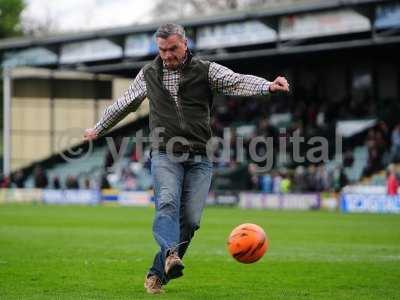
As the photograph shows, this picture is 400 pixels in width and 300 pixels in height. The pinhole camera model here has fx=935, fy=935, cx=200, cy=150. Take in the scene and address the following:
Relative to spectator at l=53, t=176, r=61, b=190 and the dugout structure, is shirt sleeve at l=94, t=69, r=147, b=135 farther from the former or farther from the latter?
the dugout structure

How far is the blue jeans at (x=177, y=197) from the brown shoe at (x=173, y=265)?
0.16 m

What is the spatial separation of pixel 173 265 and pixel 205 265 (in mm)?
4467

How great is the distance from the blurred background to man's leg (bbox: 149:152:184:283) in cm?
2504

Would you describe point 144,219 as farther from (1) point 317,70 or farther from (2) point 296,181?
(1) point 317,70

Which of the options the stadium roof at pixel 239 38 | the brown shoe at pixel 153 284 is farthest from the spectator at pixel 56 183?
the brown shoe at pixel 153 284

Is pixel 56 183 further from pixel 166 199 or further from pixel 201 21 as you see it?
pixel 166 199

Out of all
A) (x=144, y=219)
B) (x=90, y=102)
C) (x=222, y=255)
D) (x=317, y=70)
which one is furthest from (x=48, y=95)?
(x=222, y=255)

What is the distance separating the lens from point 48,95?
53.3m

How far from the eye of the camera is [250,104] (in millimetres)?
48812

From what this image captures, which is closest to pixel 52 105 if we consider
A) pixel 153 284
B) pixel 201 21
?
pixel 201 21

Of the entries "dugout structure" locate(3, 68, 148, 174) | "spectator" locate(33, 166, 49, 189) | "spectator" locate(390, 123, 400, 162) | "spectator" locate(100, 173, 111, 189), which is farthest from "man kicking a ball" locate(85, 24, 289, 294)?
"dugout structure" locate(3, 68, 148, 174)

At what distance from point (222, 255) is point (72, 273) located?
12.5 ft

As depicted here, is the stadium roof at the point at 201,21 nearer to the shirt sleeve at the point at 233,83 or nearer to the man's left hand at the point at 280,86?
the shirt sleeve at the point at 233,83

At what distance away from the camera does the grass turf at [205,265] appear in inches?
384
